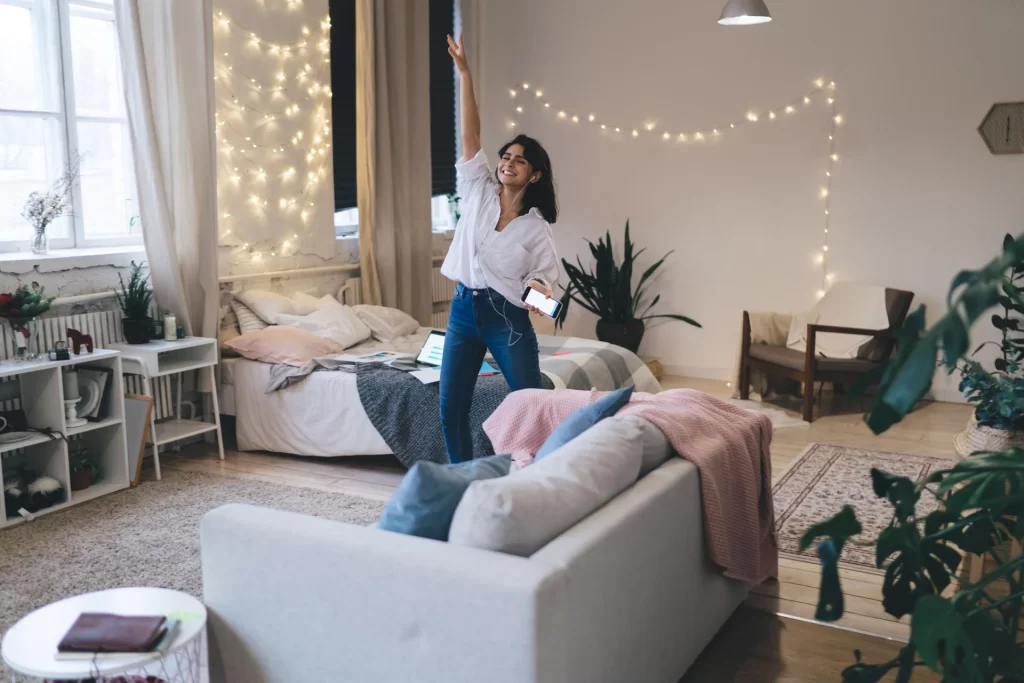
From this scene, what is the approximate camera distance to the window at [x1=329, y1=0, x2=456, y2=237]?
542 cm

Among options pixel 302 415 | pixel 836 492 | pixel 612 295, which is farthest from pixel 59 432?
pixel 612 295

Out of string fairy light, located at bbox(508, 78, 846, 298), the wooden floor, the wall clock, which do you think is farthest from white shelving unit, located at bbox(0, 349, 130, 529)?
the wall clock

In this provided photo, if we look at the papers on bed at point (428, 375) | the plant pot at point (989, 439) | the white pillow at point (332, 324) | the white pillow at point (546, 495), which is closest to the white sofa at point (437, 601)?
the white pillow at point (546, 495)

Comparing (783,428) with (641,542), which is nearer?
(641,542)

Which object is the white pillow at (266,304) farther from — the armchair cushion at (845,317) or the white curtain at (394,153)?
the armchair cushion at (845,317)

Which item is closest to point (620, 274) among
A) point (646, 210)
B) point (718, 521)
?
point (646, 210)

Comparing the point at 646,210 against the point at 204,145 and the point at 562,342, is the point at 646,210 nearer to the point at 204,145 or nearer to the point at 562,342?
the point at 562,342

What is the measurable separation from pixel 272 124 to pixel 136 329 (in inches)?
56.6

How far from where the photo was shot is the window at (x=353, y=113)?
17.8 feet

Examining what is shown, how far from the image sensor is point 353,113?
553 centimetres

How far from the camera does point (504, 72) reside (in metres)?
6.74

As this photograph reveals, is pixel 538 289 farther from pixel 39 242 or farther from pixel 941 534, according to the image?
pixel 39 242

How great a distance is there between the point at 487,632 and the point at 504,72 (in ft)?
18.7

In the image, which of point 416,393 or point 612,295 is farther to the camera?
point 612,295
